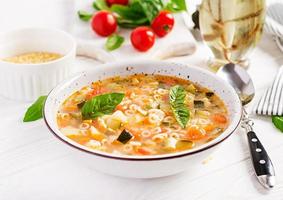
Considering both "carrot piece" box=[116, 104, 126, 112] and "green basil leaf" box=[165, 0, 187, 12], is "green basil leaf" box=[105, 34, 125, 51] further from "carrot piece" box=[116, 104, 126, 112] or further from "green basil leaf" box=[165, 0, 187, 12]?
A: "carrot piece" box=[116, 104, 126, 112]

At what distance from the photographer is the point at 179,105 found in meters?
2.71

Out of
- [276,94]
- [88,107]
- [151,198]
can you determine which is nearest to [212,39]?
[276,94]

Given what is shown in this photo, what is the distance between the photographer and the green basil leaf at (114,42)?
362 centimetres

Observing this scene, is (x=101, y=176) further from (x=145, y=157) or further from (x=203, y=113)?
(x=203, y=113)

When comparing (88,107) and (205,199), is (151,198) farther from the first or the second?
(88,107)

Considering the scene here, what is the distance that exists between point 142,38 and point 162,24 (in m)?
0.26

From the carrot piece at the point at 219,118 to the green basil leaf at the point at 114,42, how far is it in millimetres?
1174

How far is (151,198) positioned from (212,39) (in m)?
1.38

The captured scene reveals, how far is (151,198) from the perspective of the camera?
2.40 metres

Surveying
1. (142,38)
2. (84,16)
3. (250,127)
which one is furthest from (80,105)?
(84,16)

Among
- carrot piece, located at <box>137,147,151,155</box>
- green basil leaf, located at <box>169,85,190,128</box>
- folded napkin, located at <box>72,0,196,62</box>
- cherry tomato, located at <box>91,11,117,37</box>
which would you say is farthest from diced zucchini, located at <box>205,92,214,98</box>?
cherry tomato, located at <box>91,11,117,37</box>

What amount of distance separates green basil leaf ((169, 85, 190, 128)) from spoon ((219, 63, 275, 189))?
1.15 feet

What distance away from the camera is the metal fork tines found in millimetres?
2990

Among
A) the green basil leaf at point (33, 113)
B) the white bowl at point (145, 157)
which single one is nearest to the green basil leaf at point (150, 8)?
the white bowl at point (145, 157)
